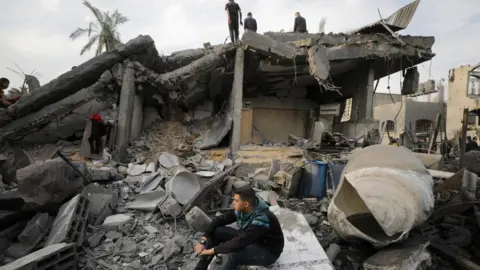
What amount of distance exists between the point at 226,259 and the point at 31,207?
116 inches

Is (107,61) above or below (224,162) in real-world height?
above

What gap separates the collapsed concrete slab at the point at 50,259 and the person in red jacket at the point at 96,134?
4.55m

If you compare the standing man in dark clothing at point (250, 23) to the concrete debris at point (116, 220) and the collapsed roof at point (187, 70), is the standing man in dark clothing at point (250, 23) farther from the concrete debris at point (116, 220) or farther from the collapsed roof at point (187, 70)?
the concrete debris at point (116, 220)

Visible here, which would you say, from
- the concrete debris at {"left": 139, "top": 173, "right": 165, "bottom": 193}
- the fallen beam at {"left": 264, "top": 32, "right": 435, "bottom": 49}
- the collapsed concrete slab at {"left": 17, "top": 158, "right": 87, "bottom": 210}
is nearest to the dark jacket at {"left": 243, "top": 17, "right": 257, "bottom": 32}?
the fallen beam at {"left": 264, "top": 32, "right": 435, "bottom": 49}

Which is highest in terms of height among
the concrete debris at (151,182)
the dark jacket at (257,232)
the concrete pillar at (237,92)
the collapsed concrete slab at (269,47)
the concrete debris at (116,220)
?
the collapsed concrete slab at (269,47)

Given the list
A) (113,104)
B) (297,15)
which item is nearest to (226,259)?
(113,104)

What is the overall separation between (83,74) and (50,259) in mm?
6351

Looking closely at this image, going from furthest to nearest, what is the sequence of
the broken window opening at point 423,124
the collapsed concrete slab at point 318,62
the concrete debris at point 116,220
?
the broken window opening at point 423,124
the collapsed concrete slab at point 318,62
the concrete debris at point 116,220

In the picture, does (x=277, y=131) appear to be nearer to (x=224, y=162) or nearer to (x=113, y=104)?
(x=224, y=162)

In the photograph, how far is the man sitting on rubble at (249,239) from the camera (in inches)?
105

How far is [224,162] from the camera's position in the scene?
7750 mm

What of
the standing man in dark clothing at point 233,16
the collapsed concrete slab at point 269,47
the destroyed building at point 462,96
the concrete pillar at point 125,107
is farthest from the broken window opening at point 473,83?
the concrete pillar at point 125,107

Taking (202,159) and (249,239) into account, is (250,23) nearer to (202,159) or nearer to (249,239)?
(202,159)

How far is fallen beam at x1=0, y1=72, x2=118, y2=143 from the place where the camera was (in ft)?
25.2
